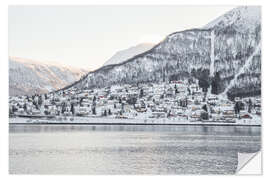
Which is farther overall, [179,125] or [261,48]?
[179,125]

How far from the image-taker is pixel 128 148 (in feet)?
40.6

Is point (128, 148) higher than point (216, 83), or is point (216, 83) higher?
point (216, 83)

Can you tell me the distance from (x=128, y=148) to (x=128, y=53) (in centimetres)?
202

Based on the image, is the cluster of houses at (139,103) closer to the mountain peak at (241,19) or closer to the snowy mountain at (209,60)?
the snowy mountain at (209,60)

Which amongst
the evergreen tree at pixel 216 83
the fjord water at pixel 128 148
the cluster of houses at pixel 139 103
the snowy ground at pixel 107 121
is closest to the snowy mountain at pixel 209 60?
the evergreen tree at pixel 216 83

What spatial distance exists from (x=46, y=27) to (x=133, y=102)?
232 centimetres

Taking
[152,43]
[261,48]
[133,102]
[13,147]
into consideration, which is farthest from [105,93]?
[261,48]

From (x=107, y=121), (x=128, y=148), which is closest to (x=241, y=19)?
(x=107, y=121)

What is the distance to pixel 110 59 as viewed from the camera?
12000 millimetres

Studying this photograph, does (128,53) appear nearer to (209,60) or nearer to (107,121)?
(107,121)

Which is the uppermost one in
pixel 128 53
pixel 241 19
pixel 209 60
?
pixel 241 19

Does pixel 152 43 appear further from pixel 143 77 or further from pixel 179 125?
pixel 179 125

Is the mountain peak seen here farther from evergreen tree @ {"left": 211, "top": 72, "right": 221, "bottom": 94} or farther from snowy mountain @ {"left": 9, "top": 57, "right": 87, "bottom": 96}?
snowy mountain @ {"left": 9, "top": 57, "right": 87, "bottom": 96}

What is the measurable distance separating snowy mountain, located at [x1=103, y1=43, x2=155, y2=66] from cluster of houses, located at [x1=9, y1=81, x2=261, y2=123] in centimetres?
55
